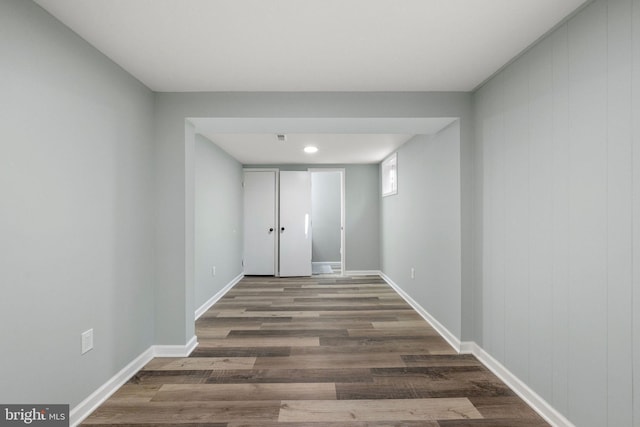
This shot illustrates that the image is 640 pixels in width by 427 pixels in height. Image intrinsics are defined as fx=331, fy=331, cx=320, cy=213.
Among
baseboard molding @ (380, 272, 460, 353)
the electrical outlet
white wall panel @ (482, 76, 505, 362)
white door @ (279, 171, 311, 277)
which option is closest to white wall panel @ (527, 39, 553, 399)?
white wall panel @ (482, 76, 505, 362)

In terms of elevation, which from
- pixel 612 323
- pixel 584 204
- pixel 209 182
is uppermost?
pixel 209 182

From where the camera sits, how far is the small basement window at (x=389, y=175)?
525 centimetres

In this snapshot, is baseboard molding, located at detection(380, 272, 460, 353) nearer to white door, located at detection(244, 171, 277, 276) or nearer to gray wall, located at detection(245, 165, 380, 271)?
gray wall, located at detection(245, 165, 380, 271)

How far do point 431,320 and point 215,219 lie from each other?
3.14 metres

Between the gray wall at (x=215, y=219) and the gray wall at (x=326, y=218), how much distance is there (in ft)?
7.86

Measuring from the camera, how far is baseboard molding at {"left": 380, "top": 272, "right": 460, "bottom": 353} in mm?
3065

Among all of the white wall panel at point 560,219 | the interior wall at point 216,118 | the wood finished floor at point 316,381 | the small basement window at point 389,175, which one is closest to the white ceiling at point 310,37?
the interior wall at point 216,118

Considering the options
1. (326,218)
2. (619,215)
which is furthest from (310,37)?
(326,218)

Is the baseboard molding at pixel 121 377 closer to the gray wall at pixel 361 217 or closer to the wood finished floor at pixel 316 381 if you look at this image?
the wood finished floor at pixel 316 381

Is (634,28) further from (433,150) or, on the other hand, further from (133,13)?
(133,13)

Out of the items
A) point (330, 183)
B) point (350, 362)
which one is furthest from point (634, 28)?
point (330, 183)

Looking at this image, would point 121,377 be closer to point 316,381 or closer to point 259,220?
point 316,381

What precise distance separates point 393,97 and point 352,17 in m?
1.20

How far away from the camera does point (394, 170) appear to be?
5379mm
